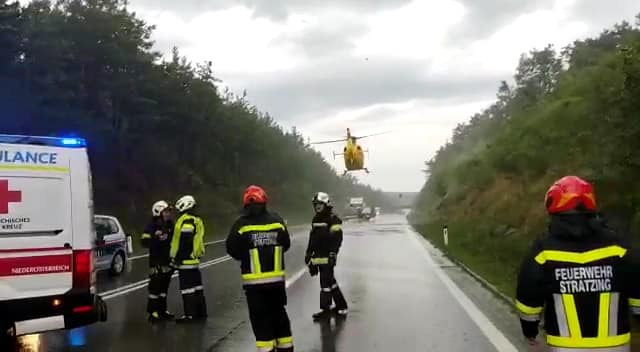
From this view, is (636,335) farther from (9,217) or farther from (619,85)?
(619,85)

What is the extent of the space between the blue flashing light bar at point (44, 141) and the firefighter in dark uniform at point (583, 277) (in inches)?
215

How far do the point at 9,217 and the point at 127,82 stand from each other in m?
31.5

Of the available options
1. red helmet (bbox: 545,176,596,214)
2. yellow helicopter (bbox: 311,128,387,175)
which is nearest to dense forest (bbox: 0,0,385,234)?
yellow helicopter (bbox: 311,128,387,175)

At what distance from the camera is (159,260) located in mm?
10859

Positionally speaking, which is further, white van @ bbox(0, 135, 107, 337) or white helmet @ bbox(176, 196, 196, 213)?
white helmet @ bbox(176, 196, 196, 213)

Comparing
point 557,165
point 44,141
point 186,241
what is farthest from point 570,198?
point 557,165

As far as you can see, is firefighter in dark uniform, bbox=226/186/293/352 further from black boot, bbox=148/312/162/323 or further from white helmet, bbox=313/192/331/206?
black boot, bbox=148/312/162/323

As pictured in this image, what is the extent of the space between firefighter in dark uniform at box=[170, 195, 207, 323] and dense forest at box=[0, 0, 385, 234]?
20.8m

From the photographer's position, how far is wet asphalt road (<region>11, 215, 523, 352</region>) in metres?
8.85

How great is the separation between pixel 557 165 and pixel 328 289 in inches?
714

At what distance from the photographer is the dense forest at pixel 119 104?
3056cm

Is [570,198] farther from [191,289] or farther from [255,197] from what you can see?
[191,289]

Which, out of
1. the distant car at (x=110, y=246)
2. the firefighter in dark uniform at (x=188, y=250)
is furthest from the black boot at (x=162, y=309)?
the distant car at (x=110, y=246)

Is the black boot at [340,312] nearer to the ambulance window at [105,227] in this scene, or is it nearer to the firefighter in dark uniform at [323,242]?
the firefighter in dark uniform at [323,242]
